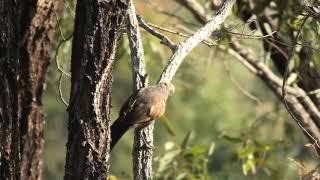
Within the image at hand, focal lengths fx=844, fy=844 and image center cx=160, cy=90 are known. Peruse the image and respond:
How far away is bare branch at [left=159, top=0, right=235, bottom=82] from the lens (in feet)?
11.3

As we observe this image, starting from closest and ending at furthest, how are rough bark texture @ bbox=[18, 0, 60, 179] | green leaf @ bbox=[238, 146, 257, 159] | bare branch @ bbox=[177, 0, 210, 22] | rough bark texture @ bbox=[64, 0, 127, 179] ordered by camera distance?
rough bark texture @ bbox=[64, 0, 127, 179]
rough bark texture @ bbox=[18, 0, 60, 179]
green leaf @ bbox=[238, 146, 257, 159]
bare branch @ bbox=[177, 0, 210, 22]

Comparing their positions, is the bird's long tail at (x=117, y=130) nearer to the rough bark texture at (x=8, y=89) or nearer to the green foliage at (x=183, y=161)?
the rough bark texture at (x=8, y=89)

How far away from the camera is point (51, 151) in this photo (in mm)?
13305

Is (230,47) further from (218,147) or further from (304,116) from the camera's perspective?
(218,147)

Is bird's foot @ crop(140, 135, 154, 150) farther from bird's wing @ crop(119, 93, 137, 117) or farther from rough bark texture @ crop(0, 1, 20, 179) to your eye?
rough bark texture @ crop(0, 1, 20, 179)

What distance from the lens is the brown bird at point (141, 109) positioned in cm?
343

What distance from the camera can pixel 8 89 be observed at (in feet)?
12.4

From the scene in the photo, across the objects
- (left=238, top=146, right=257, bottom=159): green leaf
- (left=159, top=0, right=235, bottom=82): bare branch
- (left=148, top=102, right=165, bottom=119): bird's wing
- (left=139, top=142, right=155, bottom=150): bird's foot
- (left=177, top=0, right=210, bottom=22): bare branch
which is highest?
(left=177, top=0, right=210, bottom=22): bare branch

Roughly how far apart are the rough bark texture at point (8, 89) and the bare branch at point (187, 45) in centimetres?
72

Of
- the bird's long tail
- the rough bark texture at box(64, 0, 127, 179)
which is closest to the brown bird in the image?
Answer: the bird's long tail

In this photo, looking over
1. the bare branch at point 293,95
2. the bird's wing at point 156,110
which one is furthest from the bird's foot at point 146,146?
the bare branch at point 293,95

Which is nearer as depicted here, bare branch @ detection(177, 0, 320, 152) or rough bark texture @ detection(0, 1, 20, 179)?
rough bark texture @ detection(0, 1, 20, 179)

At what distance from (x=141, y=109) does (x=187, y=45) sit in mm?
326

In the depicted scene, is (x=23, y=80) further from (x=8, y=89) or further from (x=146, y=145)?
(x=146, y=145)
